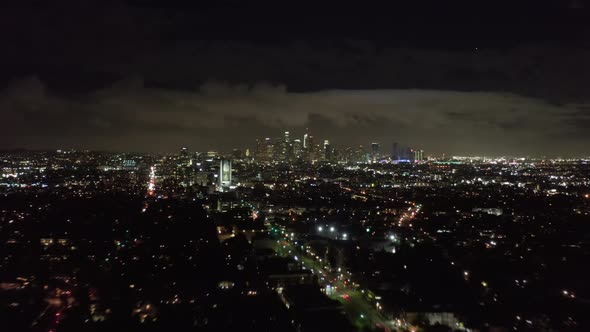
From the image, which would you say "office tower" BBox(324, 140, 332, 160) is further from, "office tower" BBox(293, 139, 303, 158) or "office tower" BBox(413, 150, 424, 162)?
"office tower" BBox(413, 150, 424, 162)

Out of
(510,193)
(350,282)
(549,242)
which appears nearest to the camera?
(350,282)

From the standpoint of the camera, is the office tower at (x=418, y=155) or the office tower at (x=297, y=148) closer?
the office tower at (x=297, y=148)

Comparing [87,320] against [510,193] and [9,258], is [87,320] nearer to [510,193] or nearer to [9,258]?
[9,258]

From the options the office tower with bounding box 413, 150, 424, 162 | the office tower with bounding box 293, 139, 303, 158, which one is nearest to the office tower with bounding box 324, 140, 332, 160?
the office tower with bounding box 293, 139, 303, 158

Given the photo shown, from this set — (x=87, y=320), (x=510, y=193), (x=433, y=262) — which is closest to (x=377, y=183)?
(x=510, y=193)

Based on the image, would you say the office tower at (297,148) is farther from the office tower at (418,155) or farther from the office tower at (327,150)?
the office tower at (418,155)

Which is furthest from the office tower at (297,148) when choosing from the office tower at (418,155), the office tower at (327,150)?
the office tower at (418,155)

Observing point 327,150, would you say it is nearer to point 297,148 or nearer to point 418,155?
point 297,148

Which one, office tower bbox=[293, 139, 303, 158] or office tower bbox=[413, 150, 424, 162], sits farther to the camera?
office tower bbox=[413, 150, 424, 162]

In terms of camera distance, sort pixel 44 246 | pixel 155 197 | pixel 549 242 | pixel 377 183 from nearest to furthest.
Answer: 1. pixel 44 246
2. pixel 549 242
3. pixel 155 197
4. pixel 377 183

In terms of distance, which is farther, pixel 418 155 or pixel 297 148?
pixel 418 155

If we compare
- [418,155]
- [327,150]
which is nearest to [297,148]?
[327,150]
